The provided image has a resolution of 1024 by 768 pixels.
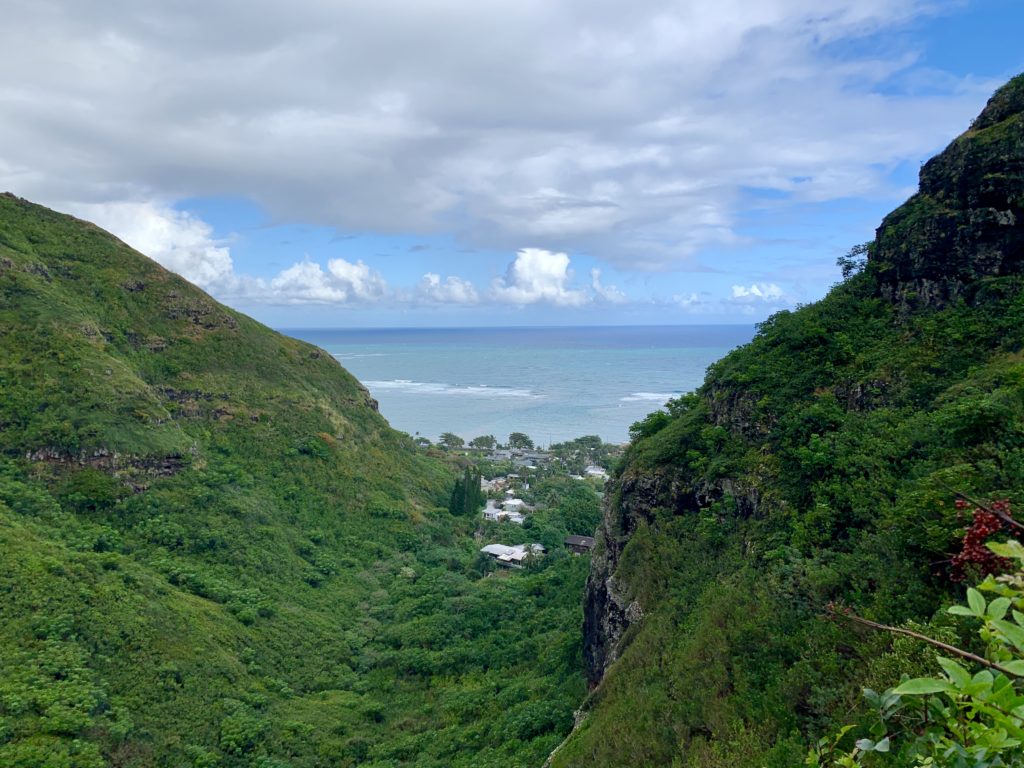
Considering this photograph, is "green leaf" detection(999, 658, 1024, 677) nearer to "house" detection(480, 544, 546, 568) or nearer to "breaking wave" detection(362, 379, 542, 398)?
"house" detection(480, 544, 546, 568)

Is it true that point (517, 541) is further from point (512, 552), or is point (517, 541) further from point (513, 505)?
point (513, 505)

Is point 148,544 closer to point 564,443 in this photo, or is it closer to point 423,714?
point 423,714

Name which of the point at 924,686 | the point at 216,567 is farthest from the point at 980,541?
the point at 216,567

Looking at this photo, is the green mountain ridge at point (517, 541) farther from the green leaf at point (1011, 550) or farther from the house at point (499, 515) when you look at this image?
the house at point (499, 515)

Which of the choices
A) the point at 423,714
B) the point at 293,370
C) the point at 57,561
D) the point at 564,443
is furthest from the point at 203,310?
the point at 564,443

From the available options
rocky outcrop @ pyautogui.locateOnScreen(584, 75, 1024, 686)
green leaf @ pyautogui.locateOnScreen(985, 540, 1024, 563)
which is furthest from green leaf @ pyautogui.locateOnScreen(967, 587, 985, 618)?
rocky outcrop @ pyautogui.locateOnScreen(584, 75, 1024, 686)
